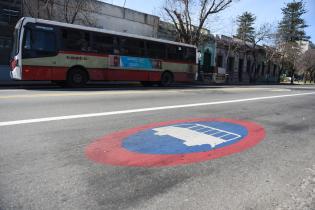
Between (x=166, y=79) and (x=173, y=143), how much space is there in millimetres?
16377

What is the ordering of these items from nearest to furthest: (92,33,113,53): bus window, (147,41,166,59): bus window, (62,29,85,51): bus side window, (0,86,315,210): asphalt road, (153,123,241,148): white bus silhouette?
(0,86,315,210): asphalt road
(153,123,241,148): white bus silhouette
(62,29,85,51): bus side window
(92,33,113,53): bus window
(147,41,166,59): bus window

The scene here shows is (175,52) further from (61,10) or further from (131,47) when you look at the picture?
(61,10)

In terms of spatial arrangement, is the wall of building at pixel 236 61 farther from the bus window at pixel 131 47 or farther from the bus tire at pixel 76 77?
the bus tire at pixel 76 77

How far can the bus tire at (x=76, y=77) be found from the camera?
16.8 meters

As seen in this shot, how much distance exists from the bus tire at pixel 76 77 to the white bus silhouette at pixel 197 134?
10.4 meters

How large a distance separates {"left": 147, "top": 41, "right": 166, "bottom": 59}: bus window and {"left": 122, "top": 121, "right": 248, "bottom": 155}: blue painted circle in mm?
12899

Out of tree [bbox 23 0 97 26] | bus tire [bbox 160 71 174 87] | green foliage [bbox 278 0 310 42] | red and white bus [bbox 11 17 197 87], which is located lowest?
bus tire [bbox 160 71 174 87]

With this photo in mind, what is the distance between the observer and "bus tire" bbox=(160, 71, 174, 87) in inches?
Result: 865

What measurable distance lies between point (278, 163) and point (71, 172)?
3099 millimetres

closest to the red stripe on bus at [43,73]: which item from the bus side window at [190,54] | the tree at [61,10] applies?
the tree at [61,10]

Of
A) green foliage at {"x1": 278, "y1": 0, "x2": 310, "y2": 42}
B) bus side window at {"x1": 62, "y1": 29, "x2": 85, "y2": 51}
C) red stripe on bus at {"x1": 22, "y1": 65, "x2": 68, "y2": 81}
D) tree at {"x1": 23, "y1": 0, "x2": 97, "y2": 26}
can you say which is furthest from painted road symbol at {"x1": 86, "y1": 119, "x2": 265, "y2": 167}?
green foliage at {"x1": 278, "y1": 0, "x2": 310, "y2": 42}

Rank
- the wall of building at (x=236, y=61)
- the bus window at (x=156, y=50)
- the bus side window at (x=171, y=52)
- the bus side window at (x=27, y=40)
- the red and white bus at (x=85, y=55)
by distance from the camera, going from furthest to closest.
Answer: the wall of building at (x=236, y=61), the bus side window at (x=171, y=52), the bus window at (x=156, y=50), the red and white bus at (x=85, y=55), the bus side window at (x=27, y=40)

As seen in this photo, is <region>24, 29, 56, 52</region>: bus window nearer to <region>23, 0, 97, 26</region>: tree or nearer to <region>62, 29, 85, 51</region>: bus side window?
<region>62, 29, 85, 51</region>: bus side window

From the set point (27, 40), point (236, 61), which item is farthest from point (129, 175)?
point (236, 61)
